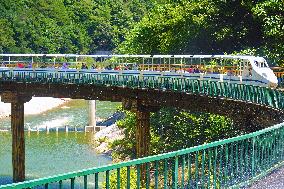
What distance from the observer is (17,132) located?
49438 millimetres

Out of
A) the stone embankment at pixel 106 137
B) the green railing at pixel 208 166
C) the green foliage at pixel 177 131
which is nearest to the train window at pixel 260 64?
the green foliage at pixel 177 131

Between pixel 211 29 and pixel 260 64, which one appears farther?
pixel 211 29

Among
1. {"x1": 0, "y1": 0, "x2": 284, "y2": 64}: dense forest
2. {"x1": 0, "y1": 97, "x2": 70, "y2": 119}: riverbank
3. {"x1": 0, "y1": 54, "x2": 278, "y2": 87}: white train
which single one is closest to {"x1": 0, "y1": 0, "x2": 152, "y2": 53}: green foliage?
{"x1": 0, "y1": 97, "x2": 70, "y2": 119}: riverbank

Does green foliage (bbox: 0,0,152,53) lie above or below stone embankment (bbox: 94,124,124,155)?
above

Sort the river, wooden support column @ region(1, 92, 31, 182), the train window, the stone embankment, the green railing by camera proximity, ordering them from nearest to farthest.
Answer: the green railing → the train window → wooden support column @ region(1, 92, 31, 182) → the river → the stone embankment

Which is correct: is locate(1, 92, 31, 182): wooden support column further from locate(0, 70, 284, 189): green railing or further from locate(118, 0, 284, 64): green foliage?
locate(0, 70, 284, 189): green railing

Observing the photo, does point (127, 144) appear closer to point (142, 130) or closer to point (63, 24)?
point (142, 130)

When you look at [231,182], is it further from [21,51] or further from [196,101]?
[21,51]

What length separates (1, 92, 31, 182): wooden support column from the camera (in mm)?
47156

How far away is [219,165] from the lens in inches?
527

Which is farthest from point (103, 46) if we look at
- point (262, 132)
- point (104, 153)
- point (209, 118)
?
point (262, 132)

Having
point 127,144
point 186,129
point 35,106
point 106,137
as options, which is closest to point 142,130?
point 186,129

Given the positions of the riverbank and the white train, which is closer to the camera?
the white train

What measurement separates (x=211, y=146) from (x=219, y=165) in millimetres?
1107
